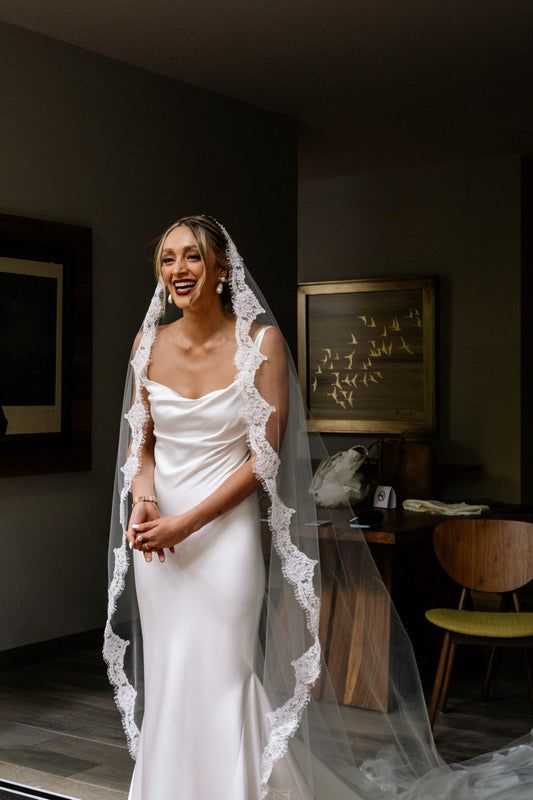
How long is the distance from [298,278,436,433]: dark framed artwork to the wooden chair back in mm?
3658

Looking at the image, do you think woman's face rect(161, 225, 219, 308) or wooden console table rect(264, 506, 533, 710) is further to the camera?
wooden console table rect(264, 506, 533, 710)

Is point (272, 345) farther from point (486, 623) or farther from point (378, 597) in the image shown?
point (486, 623)

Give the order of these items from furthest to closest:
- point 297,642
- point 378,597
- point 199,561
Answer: point 378,597 → point 297,642 → point 199,561

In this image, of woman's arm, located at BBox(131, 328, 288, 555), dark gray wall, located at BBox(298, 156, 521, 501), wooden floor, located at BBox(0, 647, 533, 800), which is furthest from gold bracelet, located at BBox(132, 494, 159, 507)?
dark gray wall, located at BBox(298, 156, 521, 501)

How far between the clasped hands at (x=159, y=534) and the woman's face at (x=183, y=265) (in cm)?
52

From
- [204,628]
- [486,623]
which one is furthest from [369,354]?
[204,628]

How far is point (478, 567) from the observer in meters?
4.07

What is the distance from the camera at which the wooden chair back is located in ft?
13.1

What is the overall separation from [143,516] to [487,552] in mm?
1893

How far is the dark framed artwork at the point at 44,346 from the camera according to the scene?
4.88 m

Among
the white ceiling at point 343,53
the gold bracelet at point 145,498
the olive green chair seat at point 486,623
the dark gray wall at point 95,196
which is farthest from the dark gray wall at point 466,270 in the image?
the gold bracelet at point 145,498

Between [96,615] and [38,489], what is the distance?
760 millimetres

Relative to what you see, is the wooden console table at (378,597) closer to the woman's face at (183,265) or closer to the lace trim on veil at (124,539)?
the lace trim on veil at (124,539)

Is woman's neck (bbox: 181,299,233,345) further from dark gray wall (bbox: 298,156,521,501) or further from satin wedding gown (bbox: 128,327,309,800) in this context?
dark gray wall (bbox: 298,156,521,501)
